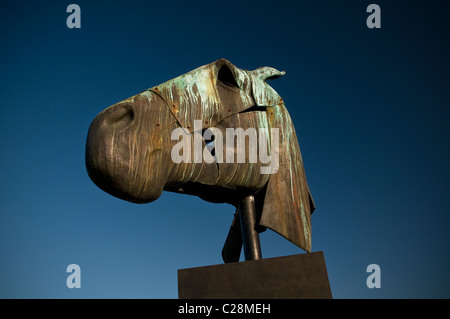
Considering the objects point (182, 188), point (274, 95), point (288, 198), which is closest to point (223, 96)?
point (274, 95)

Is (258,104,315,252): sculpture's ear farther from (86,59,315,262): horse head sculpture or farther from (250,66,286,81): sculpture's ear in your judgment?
(250,66,286,81): sculpture's ear

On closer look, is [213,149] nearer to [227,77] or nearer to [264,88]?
[227,77]

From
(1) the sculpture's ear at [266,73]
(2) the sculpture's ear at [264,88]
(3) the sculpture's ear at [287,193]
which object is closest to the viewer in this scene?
(3) the sculpture's ear at [287,193]

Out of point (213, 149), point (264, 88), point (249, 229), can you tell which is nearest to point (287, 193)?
point (249, 229)

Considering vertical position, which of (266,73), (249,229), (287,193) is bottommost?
(249,229)

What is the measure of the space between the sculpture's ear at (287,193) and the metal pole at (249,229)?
5.1 inches

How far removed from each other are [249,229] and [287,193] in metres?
0.43

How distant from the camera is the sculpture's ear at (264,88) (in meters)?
2.90

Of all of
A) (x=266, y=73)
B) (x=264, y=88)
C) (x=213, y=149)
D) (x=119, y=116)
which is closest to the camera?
(x=119, y=116)

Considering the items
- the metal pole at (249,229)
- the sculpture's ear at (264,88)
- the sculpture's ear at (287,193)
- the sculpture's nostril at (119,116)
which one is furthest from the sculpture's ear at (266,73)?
the sculpture's nostril at (119,116)

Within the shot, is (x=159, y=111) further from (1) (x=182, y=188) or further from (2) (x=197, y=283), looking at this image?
(2) (x=197, y=283)

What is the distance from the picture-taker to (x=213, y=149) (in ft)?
8.36

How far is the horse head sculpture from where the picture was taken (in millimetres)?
2008

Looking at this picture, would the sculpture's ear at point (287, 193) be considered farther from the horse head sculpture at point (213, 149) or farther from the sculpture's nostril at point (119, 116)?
the sculpture's nostril at point (119, 116)
